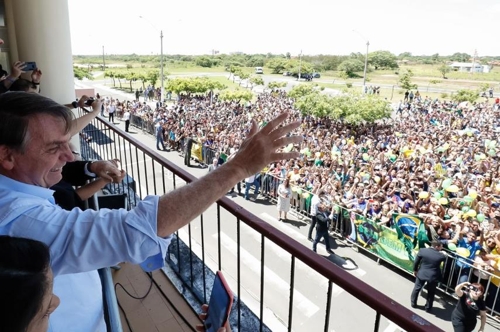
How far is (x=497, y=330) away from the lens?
7.14 metres

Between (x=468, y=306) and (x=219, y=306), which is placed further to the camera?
(x=468, y=306)

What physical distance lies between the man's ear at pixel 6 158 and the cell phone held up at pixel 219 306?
45.2 inches

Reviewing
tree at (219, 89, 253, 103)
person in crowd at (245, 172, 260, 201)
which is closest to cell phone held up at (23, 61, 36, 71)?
person in crowd at (245, 172, 260, 201)

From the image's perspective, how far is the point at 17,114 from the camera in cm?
119

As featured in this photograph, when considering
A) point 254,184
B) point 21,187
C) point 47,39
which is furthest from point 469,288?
point 254,184

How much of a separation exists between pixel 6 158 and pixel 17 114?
0.49ft

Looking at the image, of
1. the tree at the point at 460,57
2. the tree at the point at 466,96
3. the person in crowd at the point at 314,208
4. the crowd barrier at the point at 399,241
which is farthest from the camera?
the tree at the point at 460,57

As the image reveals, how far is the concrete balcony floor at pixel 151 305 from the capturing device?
257cm

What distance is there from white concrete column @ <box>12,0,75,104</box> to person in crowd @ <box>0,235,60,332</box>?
5.55 meters

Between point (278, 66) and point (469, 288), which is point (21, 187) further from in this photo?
point (278, 66)

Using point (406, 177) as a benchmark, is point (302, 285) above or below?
below

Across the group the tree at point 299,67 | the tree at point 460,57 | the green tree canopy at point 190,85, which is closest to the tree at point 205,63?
the tree at point 299,67

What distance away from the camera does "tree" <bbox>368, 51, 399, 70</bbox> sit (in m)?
88.1

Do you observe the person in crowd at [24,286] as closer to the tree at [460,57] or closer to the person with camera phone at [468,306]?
the person with camera phone at [468,306]
